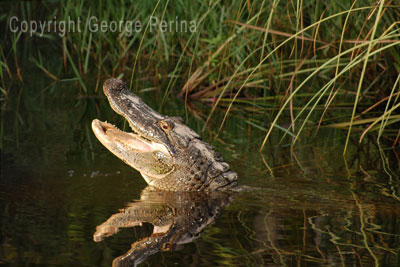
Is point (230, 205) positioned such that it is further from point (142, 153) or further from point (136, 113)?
point (136, 113)

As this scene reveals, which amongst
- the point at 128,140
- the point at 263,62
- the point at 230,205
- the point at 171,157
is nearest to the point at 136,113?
the point at 128,140

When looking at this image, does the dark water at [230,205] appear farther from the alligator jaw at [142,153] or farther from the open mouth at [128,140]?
the open mouth at [128,140]

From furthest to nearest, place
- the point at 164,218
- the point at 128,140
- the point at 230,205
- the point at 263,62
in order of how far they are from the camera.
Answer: the point at 263,62 < the point at 128,140 < the point at 230,205 < the point at 164,218

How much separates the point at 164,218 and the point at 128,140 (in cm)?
133

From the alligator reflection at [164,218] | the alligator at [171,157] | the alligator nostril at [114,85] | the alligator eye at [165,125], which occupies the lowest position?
the alligator reflection at [164,218]

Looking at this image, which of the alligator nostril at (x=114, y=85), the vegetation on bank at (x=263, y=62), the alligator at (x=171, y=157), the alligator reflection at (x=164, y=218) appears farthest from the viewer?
the vegetation on bank at (x=263, y=62)

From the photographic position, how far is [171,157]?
629cm

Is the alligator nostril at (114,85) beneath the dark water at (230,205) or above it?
above

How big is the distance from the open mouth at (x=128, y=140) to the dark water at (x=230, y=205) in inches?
11.8

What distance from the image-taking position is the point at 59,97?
35.8ft

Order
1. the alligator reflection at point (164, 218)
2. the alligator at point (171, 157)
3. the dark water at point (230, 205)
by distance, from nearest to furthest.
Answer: the dark water at point (230, 205), the alligator reflection at point (164, 218), the alligator at point (171, 157)

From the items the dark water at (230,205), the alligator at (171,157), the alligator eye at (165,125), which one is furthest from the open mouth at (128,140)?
the dark water at (230,205)

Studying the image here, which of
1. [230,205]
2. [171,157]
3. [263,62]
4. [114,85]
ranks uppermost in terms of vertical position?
[263,62]

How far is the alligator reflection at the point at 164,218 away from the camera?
4375mm
